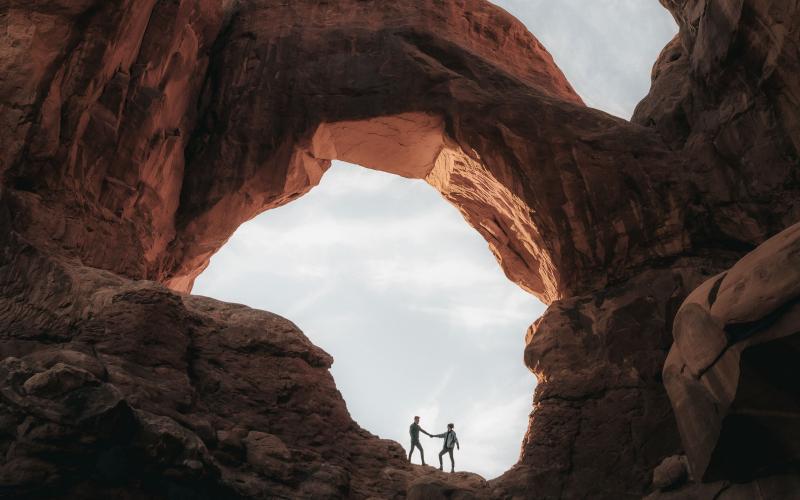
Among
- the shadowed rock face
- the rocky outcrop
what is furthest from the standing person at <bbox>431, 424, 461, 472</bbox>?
the rocky outcrop

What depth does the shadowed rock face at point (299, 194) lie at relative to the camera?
12.2 m

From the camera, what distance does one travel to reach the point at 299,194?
21.5 m

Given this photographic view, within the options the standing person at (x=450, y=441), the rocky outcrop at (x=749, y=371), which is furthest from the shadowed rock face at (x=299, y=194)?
the standing person at (x=450, y=441)

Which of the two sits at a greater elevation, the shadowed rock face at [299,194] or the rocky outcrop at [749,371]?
the shadowed rock face at [299,194]

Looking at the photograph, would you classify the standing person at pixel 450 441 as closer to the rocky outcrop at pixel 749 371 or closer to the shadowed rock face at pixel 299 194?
the shadowed rock face at pixel 299 194

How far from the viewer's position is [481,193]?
67.8ft

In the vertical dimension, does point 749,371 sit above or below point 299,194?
below

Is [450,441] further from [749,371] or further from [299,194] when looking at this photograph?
[749,371]

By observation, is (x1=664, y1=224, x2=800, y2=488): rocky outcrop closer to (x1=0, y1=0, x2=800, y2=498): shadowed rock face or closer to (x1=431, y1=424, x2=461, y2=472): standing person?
(x1=0, y1=0, x2=800, y2=498): shadowed rock face

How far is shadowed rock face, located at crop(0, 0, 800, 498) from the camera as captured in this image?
12.2 m

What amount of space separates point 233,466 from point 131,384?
2.19 meters

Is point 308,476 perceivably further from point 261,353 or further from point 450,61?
point 450,61

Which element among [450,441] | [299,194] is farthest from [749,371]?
[299,194]

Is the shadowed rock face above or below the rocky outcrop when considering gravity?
above
